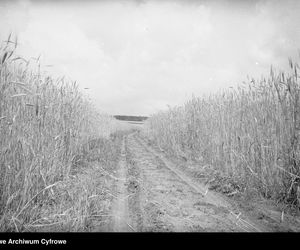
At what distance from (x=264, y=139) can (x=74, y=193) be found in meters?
3.81

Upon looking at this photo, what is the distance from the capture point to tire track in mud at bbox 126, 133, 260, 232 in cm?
296

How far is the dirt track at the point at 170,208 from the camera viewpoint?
2934mm

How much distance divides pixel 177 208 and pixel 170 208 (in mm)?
123

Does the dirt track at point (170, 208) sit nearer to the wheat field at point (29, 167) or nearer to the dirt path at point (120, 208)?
the dirt path at point (120, 208)

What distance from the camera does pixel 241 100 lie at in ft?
19.5

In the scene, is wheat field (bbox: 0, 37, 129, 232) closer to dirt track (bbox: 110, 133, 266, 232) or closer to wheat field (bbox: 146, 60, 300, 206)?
dirt track (bbox: 110, 133, 266, 232)

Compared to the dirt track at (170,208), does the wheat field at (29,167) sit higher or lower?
higher

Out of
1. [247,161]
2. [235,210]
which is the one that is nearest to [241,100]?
[247,161]

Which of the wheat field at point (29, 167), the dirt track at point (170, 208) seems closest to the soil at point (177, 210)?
the dirt track at point (170, 208)

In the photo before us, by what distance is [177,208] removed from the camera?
3666 millimetres

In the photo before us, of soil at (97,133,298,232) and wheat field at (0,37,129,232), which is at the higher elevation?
wheat field at (0,37,129,232)

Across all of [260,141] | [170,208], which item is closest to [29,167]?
[170,208]

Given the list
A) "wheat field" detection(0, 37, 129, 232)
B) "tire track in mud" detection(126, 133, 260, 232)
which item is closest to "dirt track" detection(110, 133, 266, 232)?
"tire track in mud" detection(126, 133, 260, 232)

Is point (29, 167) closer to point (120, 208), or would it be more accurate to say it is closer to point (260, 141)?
point (120, 208)
